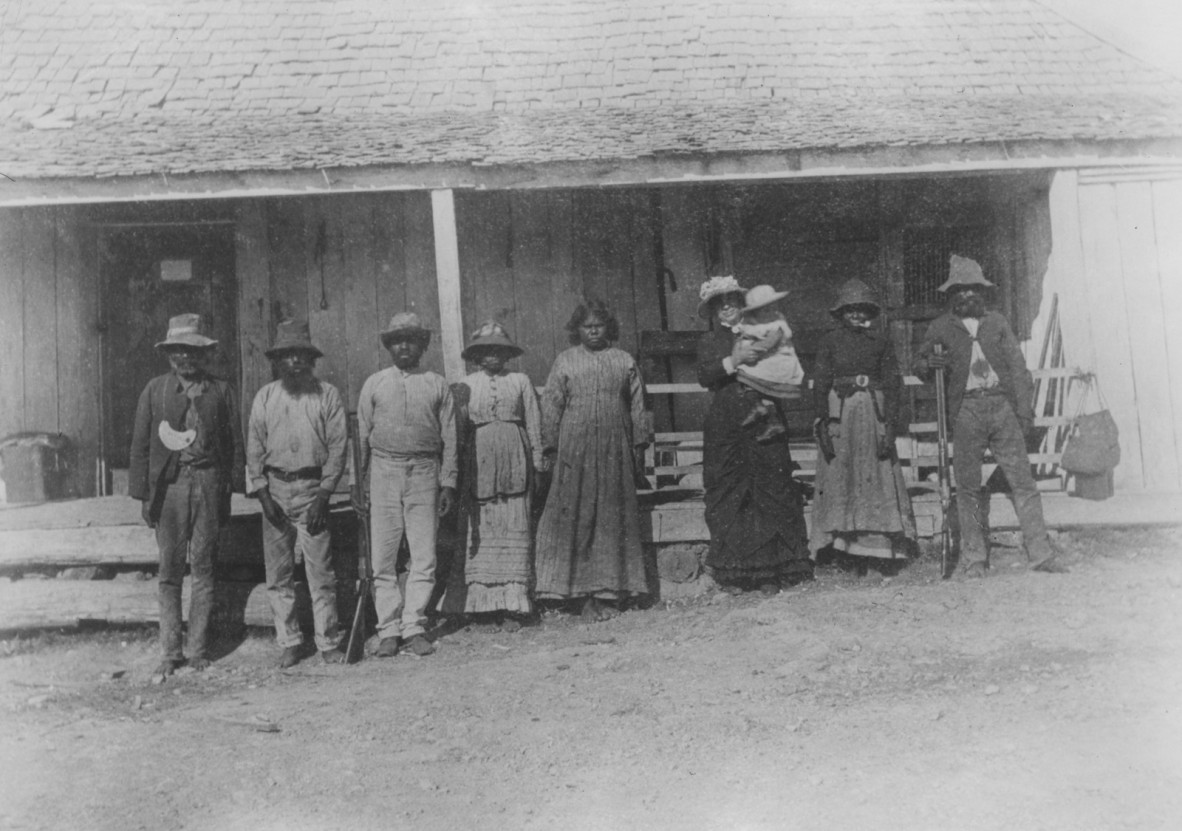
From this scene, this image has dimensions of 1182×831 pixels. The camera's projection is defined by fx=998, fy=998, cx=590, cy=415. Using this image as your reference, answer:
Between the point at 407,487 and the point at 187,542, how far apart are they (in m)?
1.31

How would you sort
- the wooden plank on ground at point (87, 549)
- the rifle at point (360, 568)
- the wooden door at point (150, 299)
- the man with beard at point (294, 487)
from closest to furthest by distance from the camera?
1. the rifle at point (360, 568)
2. the man with beard at point (294, 487)
3. the wooden plank on ground at point (87, 549)
4. the wooden door at point (150, 299)

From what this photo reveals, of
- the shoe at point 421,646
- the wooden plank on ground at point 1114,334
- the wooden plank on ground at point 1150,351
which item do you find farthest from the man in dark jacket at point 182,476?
the wooden plank on ground at point 1150,351

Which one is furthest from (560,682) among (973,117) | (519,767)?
(973,117)

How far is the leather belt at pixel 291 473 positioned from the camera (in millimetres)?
5773

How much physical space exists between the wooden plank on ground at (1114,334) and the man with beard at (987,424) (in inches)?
59.2

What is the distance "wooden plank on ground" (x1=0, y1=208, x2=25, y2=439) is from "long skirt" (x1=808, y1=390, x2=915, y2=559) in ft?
21.3

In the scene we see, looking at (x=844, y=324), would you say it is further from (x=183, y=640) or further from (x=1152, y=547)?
(x=183, y=640)

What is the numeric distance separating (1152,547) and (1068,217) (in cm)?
242

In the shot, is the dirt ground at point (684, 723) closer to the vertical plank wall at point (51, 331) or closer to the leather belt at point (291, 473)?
the leather belt at point (291, 473)

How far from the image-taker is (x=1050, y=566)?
19.7ft

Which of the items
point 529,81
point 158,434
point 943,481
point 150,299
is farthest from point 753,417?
point 150,299

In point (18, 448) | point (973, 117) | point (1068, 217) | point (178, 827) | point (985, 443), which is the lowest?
point (178, 827)

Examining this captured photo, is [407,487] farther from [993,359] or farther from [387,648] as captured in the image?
[993,359]

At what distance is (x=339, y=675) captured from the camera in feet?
17.9
